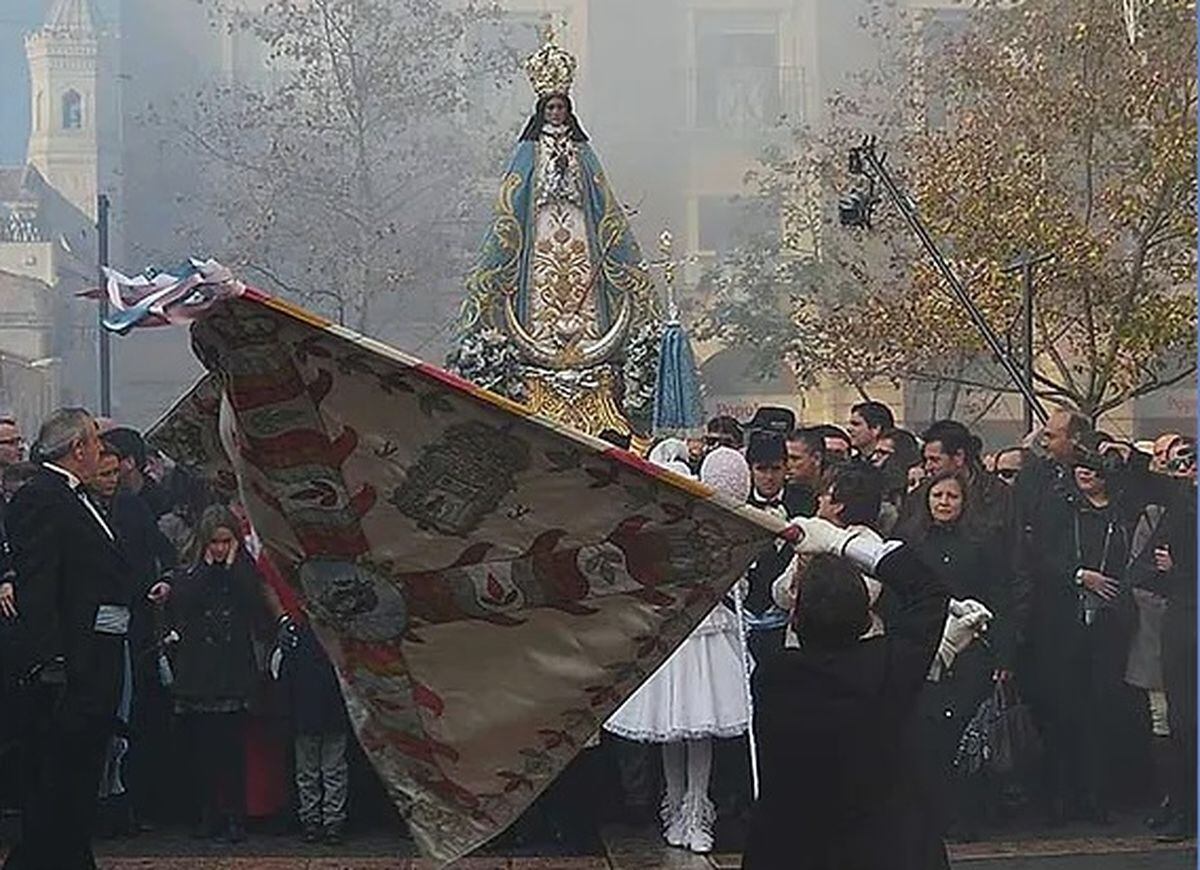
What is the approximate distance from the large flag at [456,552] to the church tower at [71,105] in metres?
7.57

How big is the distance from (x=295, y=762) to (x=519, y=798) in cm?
362

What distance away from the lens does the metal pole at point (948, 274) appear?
36.4 ft

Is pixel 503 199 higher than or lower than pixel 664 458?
higher

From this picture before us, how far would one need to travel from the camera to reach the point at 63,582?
5.68 m

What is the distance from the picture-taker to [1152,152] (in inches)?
443

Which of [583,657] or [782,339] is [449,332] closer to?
[782,339]

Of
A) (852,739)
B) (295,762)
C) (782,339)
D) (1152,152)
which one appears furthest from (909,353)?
(852,739)

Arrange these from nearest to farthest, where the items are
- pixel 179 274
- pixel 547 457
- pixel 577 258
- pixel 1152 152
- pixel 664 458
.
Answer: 1. pixel 179 274
2. pixel 547 457
3. pixel 664 458
4. pixel 577 258
5. pixel 1152 152

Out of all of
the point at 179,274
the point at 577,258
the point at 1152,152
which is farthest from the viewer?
the point at 1152,152

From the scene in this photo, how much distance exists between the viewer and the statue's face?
1058 cm

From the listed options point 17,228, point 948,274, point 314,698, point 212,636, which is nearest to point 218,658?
point 212,636

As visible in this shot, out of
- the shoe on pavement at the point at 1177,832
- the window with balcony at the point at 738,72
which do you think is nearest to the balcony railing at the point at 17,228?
the window with balcony at the point at 738,72

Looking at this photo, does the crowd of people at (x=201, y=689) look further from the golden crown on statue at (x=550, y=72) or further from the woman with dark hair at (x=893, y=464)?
the golden crown on statue at (x=550, y=72)

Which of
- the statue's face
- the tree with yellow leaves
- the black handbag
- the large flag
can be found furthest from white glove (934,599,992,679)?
the tree with yellow leaves
